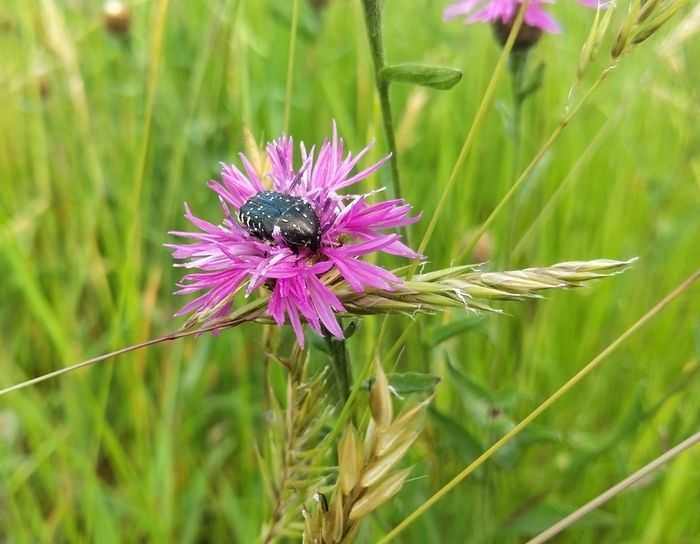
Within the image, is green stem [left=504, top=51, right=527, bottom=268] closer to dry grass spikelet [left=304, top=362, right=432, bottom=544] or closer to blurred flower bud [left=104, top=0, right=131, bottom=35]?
dry grass spikelet [left=304, top=362, right=432, bottom=544]

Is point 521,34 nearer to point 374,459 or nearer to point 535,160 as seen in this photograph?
point 535,160

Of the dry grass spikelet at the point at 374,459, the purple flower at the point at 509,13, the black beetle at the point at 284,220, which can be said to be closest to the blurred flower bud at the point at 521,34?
the purple flower at the point at 509,13

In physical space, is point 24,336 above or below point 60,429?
above

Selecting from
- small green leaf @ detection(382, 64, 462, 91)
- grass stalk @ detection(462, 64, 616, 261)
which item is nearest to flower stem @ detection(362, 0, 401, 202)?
small green leaf @ detection(382, 64, 462, 91)

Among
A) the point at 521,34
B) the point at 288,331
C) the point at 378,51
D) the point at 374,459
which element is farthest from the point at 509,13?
the point at 374,459

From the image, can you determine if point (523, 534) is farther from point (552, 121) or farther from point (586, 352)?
point (552, 121)

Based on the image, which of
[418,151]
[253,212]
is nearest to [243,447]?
[253,212]
